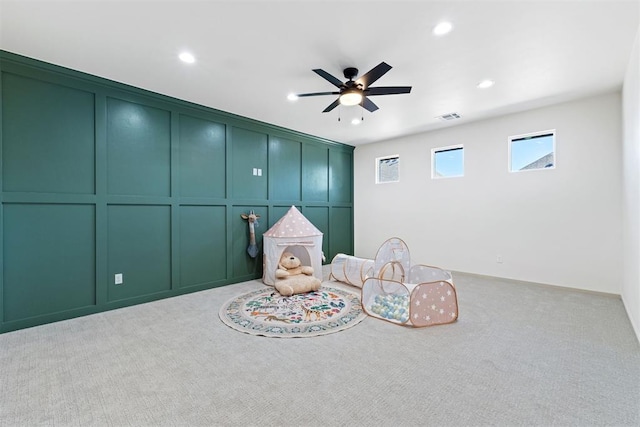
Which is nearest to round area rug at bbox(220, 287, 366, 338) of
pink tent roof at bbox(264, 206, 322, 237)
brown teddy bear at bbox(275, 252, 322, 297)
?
brown teddy bear at bbox(275, 252, 322, 297)

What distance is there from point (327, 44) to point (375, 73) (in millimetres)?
534

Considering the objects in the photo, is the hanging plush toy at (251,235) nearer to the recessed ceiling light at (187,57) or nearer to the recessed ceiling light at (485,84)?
the recessed ceiling light at (187,57)

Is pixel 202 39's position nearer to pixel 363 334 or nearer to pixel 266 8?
pixel 266 8

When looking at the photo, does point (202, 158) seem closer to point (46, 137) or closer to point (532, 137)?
point (46, 137)

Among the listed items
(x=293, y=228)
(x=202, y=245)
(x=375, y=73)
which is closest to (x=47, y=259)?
(x=202, y=245)

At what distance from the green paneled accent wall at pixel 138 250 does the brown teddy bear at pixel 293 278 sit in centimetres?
159

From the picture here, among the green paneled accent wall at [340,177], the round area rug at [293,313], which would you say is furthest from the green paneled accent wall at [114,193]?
the green paneled accent wall at [340,177]

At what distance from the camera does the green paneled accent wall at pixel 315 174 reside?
5.87 meters

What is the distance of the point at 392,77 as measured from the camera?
10.9 ft

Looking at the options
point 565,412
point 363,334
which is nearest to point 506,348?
point 565,412

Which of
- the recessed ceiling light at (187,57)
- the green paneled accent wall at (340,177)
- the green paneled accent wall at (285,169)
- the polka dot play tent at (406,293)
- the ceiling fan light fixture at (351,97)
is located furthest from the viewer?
the green paneled accent wall at (340,177)

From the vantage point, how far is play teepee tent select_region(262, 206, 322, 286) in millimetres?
4438

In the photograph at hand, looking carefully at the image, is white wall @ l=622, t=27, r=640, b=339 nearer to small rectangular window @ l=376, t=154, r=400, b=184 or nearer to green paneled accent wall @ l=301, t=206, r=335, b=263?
small rectangular window @ l=376, t=154, r=400, b=184

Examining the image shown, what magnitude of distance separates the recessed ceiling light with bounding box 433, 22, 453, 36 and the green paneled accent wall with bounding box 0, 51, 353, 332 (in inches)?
130
